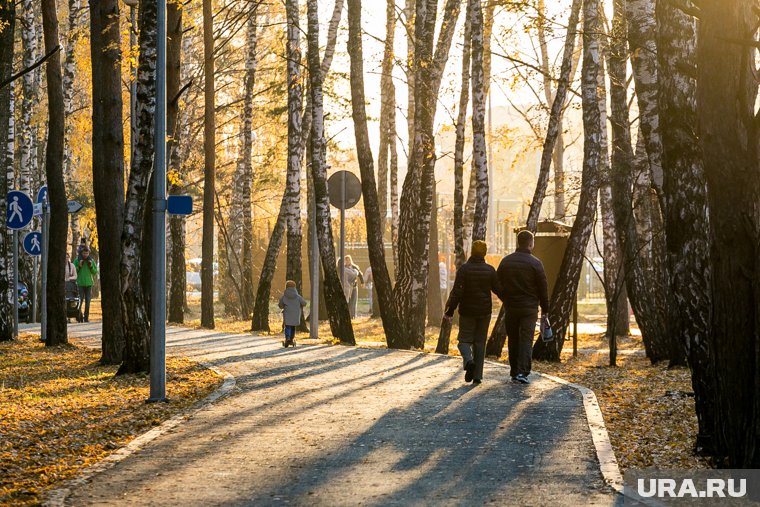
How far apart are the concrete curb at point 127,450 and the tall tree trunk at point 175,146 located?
217 inches

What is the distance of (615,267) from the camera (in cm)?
2822

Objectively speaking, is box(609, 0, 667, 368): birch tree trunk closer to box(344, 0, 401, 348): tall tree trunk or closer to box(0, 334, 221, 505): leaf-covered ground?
box(344, 0, 401, 348): tall tree trunk

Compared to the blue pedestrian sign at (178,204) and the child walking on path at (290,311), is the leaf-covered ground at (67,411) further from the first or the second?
the child walking on path at (290,311)

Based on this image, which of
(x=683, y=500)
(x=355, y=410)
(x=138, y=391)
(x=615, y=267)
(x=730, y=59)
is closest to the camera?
(x=683, y=500)

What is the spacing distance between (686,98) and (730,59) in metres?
1.66

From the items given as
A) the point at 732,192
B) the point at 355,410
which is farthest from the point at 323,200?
the point at 732,192

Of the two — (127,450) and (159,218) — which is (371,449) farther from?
(159,218)

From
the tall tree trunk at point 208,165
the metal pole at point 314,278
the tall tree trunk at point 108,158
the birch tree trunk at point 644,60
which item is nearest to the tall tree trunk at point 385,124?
the tall tree trunk at point 208,165

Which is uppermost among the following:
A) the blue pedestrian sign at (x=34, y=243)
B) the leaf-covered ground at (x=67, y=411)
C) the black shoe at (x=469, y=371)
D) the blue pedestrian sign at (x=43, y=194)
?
the blue pedestrian sign at (x=43, y=194)

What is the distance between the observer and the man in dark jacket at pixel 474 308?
15.8m

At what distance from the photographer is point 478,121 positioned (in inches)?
899

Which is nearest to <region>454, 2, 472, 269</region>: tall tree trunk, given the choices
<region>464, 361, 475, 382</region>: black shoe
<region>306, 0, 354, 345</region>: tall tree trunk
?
<region>306, 0, 354, 345</region>: tall tree trunk

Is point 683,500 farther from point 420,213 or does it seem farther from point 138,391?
point 420,213

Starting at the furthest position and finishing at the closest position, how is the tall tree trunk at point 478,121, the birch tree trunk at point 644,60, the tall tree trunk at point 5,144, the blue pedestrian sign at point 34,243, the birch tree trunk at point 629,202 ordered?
1. the blue pedestrian sign at point 34,243
2. the tall tree trunk at point 5,144
3. the tall tree trunk at point 478,121
4. the birch tree trunk at point 629,202
5. the birch tree trunk at point 644,60
